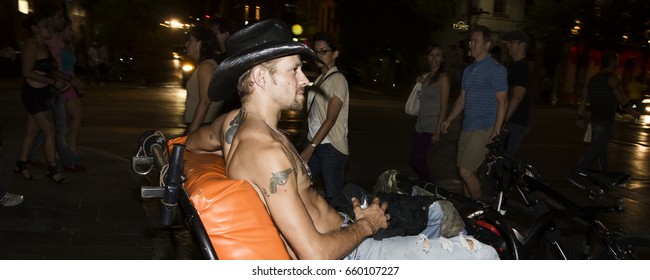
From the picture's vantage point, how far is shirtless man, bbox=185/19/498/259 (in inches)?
97.9

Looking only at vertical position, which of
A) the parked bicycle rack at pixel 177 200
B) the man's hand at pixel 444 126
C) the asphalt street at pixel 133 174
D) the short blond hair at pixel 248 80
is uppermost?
the short blond hair at pixel 248 80

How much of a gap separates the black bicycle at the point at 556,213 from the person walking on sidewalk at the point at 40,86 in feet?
15.2

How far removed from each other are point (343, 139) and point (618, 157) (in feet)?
27.5

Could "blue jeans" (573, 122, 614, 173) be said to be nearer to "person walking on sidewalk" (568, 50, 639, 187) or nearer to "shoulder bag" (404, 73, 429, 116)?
"person walking on sidewalk" (568, 50, 639, 187)

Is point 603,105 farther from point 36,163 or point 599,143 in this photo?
point 36,163

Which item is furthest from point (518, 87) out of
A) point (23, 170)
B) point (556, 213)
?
point (23, 170)

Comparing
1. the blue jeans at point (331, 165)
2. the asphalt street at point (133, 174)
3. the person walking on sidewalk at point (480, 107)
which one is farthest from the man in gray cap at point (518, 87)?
the blue jeans at point (331, 165)

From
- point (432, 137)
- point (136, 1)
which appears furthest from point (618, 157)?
point (136, 1)

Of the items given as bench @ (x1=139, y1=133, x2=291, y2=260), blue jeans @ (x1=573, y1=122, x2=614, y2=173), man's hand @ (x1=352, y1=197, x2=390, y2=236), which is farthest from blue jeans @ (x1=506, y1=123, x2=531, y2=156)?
bench @ (x1=139, y1=133, x2=291, y2=260)

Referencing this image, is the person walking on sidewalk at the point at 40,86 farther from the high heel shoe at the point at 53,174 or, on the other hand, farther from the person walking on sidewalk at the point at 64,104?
the person walking on sidewalk at the point at 64,104

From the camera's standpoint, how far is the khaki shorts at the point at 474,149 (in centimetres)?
586

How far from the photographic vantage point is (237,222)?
238 centimetres

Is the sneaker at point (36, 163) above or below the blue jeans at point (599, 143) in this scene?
below

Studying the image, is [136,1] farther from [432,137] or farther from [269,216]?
[269,216]
